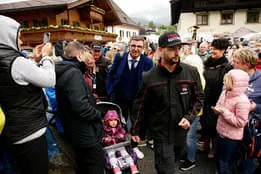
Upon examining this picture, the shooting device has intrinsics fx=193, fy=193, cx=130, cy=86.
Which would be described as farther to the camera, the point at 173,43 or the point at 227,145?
the point at 227,145

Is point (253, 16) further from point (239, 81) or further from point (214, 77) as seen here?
point (239, 81)

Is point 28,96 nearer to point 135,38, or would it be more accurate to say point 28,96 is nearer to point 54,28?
point 135,38

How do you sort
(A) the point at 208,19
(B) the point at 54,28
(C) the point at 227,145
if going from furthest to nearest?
(A) the point at 208,19, (B) the point at 54,28, (C) the point at 227,145

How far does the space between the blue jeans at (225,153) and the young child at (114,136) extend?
125cm

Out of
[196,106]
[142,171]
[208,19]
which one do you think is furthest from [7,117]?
[208,19]

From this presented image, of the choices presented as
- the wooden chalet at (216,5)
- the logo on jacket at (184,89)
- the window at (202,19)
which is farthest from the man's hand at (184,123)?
the window at (202,19)

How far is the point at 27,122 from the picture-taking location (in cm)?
182

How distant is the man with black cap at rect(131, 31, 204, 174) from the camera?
219cm

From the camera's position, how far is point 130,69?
3.52 metres

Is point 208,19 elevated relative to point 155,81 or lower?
elevated

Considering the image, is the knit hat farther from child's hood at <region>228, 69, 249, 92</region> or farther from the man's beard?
child's hood at <region>228, 69, 249, 92</region>

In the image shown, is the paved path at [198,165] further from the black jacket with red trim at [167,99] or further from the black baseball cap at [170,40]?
the black baseball cap at [170,40]

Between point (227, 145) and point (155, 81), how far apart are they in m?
1.34

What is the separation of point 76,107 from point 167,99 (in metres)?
1.02
